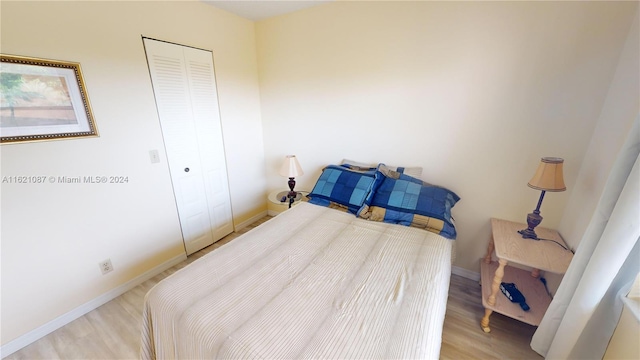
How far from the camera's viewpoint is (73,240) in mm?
1679

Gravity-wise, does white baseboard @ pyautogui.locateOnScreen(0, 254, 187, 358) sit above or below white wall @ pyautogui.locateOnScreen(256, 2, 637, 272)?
below

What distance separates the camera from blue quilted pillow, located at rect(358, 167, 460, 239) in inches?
70.3

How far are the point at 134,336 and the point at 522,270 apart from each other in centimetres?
291

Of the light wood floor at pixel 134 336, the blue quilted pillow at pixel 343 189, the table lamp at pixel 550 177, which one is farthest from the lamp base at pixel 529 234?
the blue quilted pillow at pixel 343 189

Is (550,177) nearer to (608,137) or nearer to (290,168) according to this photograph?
(608,137)

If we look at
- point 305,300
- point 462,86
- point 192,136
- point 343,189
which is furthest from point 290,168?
point 462,86

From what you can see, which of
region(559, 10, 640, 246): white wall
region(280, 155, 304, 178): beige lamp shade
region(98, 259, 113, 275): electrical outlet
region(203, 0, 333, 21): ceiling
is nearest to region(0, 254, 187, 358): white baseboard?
region(98, 259, 113, 275): electrical outlet

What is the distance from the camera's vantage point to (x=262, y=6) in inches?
90.7

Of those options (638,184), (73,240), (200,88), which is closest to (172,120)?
(200,88)

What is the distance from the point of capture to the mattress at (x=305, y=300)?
0.91 metres

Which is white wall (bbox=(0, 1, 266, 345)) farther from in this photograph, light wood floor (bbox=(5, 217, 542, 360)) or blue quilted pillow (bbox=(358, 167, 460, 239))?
blue quilted pillow (bbox=(358, 167, 460, 239))

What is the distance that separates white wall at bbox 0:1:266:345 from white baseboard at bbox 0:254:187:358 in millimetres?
37

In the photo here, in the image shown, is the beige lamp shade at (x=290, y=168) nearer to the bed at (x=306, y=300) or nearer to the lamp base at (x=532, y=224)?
the bed at (x=306, y=300)

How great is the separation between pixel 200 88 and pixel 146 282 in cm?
188
